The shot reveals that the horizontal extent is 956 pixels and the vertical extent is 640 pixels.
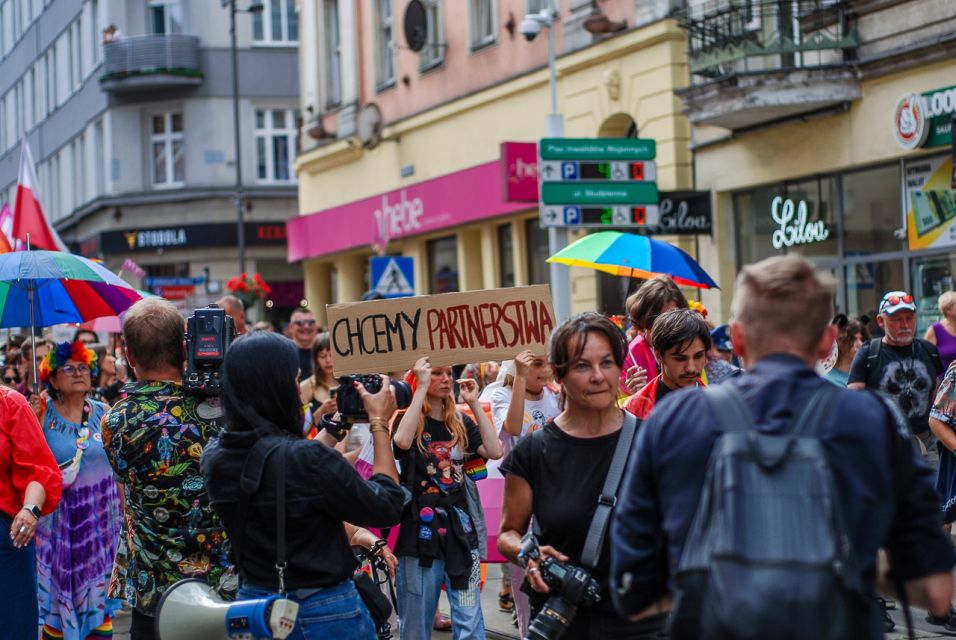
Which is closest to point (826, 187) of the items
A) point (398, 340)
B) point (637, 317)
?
point (637, 317)

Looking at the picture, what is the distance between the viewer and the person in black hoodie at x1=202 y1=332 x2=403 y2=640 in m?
4.57

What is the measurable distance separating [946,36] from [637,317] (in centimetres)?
868

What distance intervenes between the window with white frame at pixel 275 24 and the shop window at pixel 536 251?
20.6m

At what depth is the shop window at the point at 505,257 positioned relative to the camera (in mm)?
25500

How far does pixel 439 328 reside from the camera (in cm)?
659

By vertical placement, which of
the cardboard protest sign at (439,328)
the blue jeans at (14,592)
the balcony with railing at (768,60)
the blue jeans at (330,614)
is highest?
the balcony with railing at (768,60)

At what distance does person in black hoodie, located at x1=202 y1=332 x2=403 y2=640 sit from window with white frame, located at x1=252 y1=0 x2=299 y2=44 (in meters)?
39.5

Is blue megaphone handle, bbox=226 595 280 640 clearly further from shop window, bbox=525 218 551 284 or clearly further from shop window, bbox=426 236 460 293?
shop window, bbox=426 236 460 293

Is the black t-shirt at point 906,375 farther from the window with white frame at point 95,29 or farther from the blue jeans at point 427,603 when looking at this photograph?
the window with white frame at point 95,29

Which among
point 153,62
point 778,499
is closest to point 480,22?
point 153,62

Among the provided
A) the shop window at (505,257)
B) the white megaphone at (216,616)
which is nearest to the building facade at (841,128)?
the shop window at (505,257)

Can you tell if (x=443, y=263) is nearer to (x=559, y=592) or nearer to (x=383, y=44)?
(x=383, y=44)

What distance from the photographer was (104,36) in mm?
42781

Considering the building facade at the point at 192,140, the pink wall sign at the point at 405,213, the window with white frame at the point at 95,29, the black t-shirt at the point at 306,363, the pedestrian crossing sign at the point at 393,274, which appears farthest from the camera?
the window with white frame at the point at 95,29
